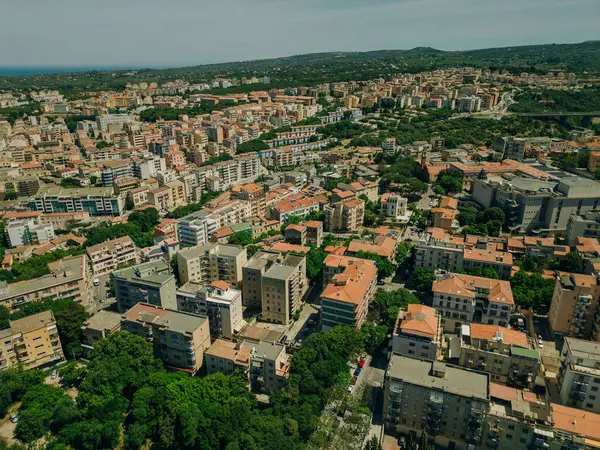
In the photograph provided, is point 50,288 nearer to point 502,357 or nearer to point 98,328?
point 98,328

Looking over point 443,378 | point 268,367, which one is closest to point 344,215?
point 268,367

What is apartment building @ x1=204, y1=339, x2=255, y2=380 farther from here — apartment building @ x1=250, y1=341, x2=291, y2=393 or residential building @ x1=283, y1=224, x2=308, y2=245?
residential building @ x1=283, y1=224, x2=308, y2=245

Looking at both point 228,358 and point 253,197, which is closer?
point 228,358

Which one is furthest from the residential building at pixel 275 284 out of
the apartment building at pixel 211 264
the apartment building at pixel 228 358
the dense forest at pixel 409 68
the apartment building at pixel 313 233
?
the dense forest at pixel 409 68

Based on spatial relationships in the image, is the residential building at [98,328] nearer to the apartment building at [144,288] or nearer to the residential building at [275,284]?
the apartment building at [144,288]

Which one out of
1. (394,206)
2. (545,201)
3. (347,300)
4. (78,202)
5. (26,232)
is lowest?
(26,232)

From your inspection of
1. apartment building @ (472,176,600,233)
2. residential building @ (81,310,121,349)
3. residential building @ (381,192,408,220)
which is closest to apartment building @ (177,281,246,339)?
residential building @ (81,310,121,349)

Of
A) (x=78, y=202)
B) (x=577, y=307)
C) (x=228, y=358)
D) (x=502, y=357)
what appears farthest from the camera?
(x=78, y=202)
